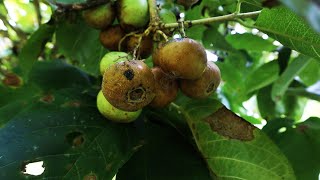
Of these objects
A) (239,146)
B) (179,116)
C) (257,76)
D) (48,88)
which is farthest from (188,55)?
(257,76)

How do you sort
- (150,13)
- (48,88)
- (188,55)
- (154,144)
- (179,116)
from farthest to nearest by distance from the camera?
(48,88)
(179,116)
(154,144)
(150,13)
(188,55)

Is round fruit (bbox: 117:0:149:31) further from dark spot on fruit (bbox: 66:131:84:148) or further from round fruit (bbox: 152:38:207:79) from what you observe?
dark spot on fruit (bbox: 66:131:84:148)

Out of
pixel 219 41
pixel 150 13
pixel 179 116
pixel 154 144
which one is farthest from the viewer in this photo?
pixel 219 41

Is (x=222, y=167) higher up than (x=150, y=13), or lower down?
lower down

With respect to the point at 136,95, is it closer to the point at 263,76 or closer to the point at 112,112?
the point at 112,112

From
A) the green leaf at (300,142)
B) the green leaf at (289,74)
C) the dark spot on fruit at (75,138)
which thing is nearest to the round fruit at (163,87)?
the dark spot on fruit at (75,138)

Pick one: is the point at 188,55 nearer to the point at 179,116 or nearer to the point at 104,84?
the point at 104,84

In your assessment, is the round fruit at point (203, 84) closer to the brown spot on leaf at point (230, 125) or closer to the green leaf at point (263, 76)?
the brown spot on leaf at point (230, 125)

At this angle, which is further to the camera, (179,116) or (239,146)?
(179,116)

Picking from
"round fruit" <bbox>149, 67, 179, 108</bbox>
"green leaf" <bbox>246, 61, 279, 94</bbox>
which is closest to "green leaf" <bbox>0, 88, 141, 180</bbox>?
"round fruit" <bbox>149, 67, 179, 108</bbox>
